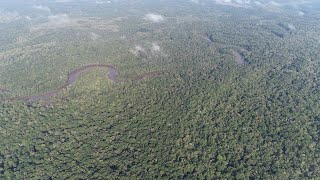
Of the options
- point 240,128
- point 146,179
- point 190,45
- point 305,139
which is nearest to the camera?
point 146,179

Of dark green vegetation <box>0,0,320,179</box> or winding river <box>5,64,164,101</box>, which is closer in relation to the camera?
dark green vegetation <box>0,0,320,179</box>

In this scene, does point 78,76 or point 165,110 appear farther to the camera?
point 78,76

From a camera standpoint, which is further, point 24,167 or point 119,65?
point 119,65

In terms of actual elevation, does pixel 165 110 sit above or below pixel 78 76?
above

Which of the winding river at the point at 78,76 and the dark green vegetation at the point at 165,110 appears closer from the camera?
the dark green vegetation at the point at 165,110

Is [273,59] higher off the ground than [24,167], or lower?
higher

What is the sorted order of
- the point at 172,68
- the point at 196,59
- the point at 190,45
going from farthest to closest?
1. the point at 190,45
2. the point at 196,59
3. the point at 172,68

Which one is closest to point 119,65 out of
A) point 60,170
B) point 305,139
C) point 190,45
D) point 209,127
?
point 190,45

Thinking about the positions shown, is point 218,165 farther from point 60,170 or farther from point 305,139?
point 60,170
